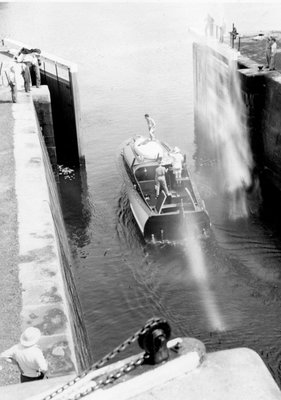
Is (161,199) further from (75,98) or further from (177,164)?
(75,98)

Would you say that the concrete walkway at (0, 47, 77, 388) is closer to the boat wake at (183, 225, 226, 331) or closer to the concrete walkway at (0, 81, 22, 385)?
the concrete walkway at (0, 81, 22, 385)

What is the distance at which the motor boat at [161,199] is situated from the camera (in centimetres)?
1467

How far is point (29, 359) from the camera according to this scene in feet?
15.8

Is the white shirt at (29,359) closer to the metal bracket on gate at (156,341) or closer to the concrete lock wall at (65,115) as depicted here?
the metal bracket on gate at (156,341)

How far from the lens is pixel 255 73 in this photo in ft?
60.4

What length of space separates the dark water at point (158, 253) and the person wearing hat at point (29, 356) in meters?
6.53

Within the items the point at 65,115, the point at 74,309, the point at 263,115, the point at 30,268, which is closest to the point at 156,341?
the point at 30,268

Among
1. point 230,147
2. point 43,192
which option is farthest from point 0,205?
point 230,147

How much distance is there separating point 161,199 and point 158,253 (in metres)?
1.66

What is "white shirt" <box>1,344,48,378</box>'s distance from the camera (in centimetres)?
480

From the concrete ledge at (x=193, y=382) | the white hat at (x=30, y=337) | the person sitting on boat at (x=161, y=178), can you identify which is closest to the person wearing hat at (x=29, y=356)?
the white hat at (x=30, y=337)

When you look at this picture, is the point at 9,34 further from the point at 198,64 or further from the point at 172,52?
the point at 198,64

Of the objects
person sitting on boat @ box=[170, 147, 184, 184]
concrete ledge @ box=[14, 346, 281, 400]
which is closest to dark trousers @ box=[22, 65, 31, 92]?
person sitting on boat @ box=[170, 147, 184, 184]

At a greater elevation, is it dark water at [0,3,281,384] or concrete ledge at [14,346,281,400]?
concrete ledge at [14,346,281,400]
